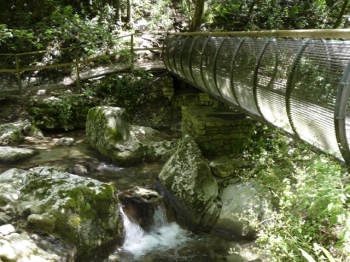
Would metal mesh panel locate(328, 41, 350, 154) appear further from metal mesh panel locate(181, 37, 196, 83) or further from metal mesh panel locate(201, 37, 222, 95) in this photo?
metal mesh panel locate(181, 37, 196, 83)

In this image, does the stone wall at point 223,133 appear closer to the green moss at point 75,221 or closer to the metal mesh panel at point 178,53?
the metal mesh panel at point 178,53

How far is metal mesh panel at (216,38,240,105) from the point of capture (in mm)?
4988

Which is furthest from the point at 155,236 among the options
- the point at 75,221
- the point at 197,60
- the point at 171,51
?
the point at 171,51

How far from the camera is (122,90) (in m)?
10.1

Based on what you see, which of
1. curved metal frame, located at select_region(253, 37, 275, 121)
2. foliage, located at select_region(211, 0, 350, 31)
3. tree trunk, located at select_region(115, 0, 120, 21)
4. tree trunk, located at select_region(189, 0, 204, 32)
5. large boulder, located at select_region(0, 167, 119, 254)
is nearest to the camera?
curved metal frame, located at select_region(253, 37, 275, 121)

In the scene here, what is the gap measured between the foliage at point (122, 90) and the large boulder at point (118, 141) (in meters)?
2.20

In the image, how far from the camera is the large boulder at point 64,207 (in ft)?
14.9

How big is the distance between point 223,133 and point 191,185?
4.54ft

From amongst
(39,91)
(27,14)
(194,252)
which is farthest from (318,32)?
(27,14)

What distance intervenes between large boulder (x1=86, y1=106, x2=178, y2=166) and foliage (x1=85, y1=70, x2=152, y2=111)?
220cm

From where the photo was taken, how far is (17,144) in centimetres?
779

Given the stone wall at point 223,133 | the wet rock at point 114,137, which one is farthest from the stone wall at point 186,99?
the stone wall at point 223,133

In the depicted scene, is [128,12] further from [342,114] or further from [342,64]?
[342,114]

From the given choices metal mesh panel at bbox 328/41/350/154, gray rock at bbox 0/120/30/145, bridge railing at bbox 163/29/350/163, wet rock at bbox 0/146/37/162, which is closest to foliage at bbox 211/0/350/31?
bridge railing at bbox 163/29/350/163
